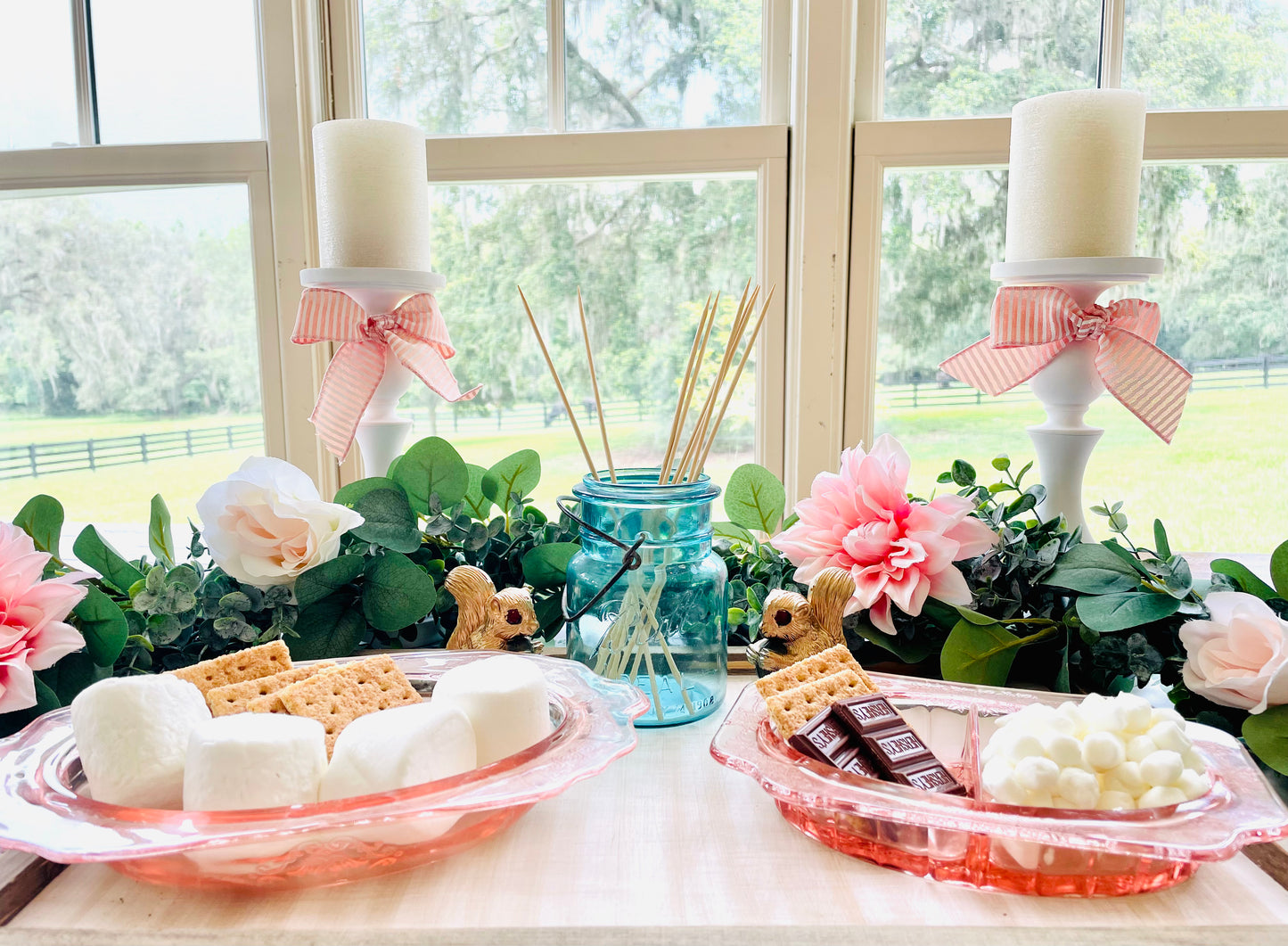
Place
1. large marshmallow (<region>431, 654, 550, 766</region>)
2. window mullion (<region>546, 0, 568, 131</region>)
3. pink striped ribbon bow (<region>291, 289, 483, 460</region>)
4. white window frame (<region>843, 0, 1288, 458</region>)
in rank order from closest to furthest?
large marshmallow (<region>431, 654, 550, 766</region>)
pink striped ribbon bow (<region>291, 289, 483, 460</region>)
white window frame (<region>843, 0, 1288, 458</region>)
window mullion (<region>546, 0, 568, 131</region>)

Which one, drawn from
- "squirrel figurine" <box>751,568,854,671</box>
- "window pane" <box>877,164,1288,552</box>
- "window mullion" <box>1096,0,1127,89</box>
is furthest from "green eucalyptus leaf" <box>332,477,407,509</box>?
"window mullion" <box>1096,0,1127,89</box>

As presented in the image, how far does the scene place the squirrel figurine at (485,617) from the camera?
2.44 ft

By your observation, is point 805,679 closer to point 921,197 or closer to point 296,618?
point 296,618

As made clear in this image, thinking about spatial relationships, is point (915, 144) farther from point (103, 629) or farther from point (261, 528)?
point (103, 629)

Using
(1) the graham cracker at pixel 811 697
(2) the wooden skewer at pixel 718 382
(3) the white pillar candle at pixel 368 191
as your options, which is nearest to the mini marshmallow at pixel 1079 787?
(1) the graham cracker at pixel 811 697

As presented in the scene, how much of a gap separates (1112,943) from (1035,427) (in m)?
0.47

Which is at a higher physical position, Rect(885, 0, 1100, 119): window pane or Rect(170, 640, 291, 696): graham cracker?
Rect(885, 0, 1100, 119): window pane

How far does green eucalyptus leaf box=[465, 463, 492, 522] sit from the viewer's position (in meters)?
0.87

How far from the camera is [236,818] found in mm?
464

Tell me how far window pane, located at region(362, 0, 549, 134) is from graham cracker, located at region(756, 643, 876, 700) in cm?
87

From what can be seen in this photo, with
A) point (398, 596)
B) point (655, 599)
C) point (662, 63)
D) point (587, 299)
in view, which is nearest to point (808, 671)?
point (655, 599)

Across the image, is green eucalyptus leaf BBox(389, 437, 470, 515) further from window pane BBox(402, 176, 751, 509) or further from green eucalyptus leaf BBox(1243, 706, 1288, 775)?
green eucalyptus leaf BBox(1243, 706, 1288, 775)

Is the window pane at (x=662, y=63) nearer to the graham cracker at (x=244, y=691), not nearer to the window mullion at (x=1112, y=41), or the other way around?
the window mullion at (x=1112, y=41)

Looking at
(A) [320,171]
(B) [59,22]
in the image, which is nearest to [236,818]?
(A) [320,171]
